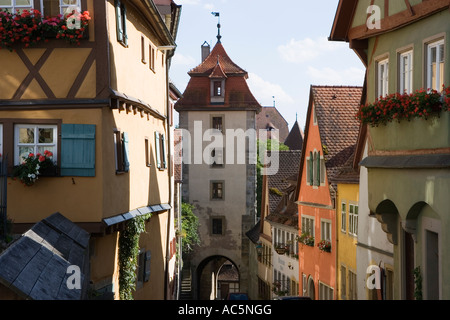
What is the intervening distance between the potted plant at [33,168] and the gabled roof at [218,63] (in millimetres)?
38180

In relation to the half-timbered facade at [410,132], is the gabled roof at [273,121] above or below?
above

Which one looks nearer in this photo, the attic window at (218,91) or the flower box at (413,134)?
the flower box at (413,134)

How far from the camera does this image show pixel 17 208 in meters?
14.4

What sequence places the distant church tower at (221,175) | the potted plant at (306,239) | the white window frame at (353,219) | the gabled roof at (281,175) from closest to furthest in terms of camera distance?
the white window frame at (353,219) < the potted plant at (306,239) < the gabled roof at (281,175) < the distant church tower at (221,175)

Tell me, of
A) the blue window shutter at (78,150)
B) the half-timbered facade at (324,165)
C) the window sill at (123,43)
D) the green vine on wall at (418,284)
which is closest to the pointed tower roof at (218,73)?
the half-timbered facade at (324,165)

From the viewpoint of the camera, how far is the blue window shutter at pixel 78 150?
47.3 ft

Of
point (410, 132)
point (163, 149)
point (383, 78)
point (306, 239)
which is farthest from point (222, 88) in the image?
point (410, 132)

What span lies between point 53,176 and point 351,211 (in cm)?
1168

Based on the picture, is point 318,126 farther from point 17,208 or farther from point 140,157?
point 17,208

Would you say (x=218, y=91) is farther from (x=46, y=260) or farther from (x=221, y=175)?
(x=46, y=260)

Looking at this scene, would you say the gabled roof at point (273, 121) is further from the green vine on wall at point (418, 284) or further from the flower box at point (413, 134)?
the green vine on wall at point (418, 284)

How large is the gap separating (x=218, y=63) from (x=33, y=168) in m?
39.6

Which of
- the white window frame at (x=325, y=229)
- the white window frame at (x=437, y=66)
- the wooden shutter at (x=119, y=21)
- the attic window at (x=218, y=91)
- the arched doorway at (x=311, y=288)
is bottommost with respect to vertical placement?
the arched doorway at (x=311, y=288)
